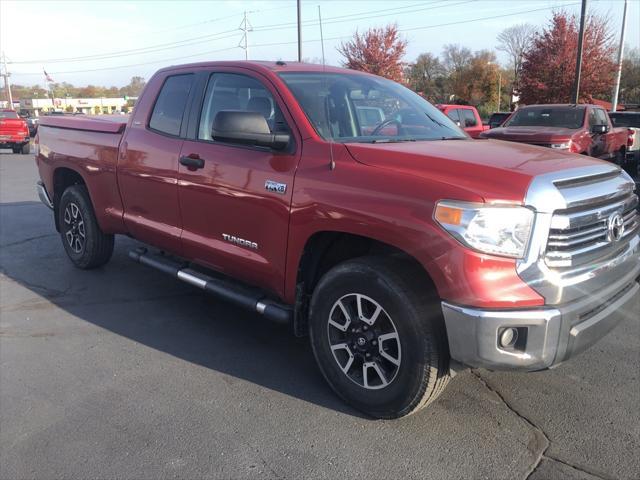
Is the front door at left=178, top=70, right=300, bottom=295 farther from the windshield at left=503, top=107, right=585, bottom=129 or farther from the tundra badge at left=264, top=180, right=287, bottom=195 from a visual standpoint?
the windshield at left=503, top=107, right=585, bottom=129

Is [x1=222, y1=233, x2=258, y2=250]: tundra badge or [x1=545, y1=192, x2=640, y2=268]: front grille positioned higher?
[x1=545, y1=192, x2=640, y2=268]: front grille

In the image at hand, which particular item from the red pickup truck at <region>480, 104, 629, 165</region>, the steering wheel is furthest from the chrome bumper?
the red pickup truck at <region>480, 104, 629, 165</region>

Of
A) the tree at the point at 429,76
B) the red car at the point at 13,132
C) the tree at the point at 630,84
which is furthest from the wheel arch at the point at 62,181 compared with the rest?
the tree at the point at 630,84

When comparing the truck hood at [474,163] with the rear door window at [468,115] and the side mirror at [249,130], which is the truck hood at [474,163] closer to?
the side mirror at [249,130]

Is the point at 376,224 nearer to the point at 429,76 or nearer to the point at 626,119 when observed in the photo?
the point at 626,119

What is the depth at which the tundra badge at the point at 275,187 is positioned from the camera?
11.1ft

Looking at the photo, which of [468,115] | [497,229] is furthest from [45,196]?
[468,115]

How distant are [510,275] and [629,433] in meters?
1.24

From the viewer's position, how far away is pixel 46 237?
25.0 ft

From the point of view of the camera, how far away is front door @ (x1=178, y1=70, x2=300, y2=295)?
136 inches

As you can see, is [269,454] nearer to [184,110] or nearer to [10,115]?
[184,110]

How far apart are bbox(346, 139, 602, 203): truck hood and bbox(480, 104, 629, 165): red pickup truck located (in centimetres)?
671

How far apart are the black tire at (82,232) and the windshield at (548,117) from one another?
897cm

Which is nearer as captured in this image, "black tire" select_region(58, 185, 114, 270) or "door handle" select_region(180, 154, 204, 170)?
"door handle" select_region(180, 154, 204, 170)
